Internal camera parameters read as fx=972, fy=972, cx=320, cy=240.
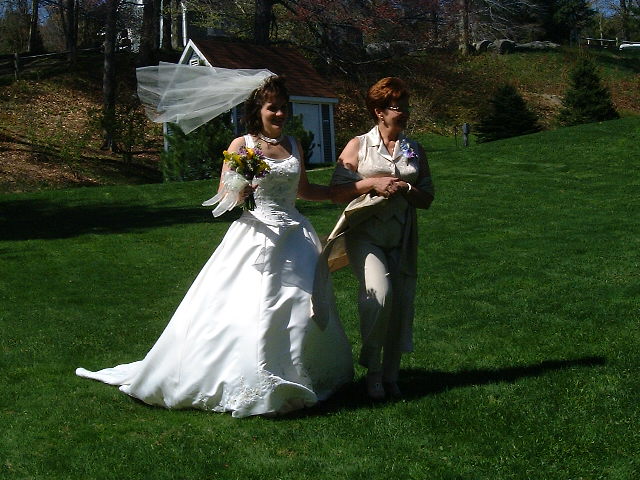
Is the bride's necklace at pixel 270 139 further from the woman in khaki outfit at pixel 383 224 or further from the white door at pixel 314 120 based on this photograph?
the white door at pixel 314 120

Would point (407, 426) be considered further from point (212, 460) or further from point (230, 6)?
point (230, 6)

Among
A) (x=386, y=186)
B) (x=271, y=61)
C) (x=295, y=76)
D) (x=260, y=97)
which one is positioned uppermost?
(x=271, y=61)

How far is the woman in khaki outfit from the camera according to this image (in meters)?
6.87

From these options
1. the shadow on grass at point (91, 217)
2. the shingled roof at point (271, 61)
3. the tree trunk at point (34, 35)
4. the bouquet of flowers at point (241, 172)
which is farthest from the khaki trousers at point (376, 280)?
the tree trunk at point (34, 35)

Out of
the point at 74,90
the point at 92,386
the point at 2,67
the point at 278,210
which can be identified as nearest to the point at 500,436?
the point at 278,210

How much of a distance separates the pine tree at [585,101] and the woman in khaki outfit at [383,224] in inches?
1079

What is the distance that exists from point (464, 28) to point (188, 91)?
1742 inches

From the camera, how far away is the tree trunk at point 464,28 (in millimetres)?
48969

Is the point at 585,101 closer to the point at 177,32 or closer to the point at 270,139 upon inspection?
the point at 177,32

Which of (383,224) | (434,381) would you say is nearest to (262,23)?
(434,381)

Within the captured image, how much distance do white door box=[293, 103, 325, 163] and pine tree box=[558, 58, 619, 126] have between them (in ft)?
28.0

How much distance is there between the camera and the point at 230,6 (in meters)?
41.8

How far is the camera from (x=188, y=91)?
753cm

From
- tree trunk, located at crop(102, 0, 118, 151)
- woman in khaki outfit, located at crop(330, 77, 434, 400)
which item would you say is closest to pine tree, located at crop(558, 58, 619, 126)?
tree trunk, located at crop(102, 0, 118, 151)
